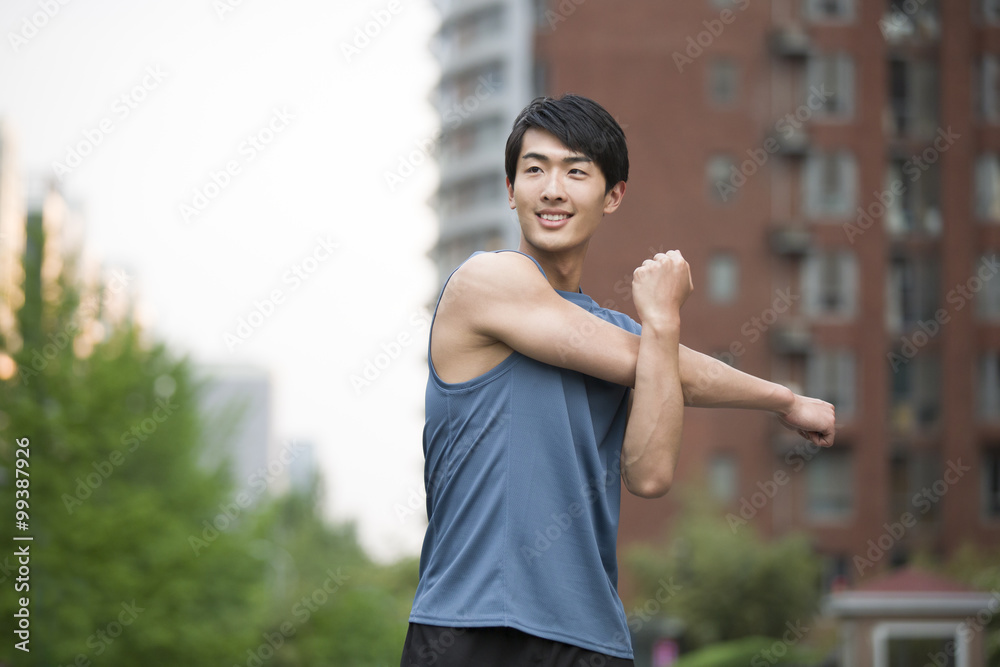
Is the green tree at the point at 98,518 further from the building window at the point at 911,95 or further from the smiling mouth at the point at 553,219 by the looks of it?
the building window at the point at 911,95

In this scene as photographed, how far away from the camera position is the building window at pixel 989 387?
31.7 metres

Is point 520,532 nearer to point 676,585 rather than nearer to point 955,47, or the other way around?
point 676,585

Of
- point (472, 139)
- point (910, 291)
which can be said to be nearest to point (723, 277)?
point (910, 291)

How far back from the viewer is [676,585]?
89.2 ft

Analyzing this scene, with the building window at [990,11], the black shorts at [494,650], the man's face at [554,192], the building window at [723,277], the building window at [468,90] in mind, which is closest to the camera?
the black shorts at [494,650]

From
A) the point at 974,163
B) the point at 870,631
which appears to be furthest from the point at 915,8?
the point at 870,631

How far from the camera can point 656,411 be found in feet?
7.95

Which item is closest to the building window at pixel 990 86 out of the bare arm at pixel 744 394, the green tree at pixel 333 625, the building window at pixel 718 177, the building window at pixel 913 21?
the building window at pixel 913 21

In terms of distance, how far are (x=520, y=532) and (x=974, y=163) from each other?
3343 centimetres

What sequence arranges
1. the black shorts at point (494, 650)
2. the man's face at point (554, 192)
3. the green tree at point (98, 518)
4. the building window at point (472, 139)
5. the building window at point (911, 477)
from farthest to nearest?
the building window at point (472, 139) < the building window at point (911, 477) < the green tree at point (98, 518) < the man's face at point (554, 192) < the black shorts at point (494, 650)

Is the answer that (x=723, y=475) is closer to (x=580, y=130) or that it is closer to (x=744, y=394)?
(x=744, y=394)

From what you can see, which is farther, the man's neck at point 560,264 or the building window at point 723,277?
the building window at point 723,277

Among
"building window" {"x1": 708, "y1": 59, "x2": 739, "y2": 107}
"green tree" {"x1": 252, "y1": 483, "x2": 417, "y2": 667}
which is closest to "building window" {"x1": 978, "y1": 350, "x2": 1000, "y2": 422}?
"building window" {"x1": 708, "y1": 59, "x2": 739, "y2": 107}

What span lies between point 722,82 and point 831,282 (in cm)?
671
